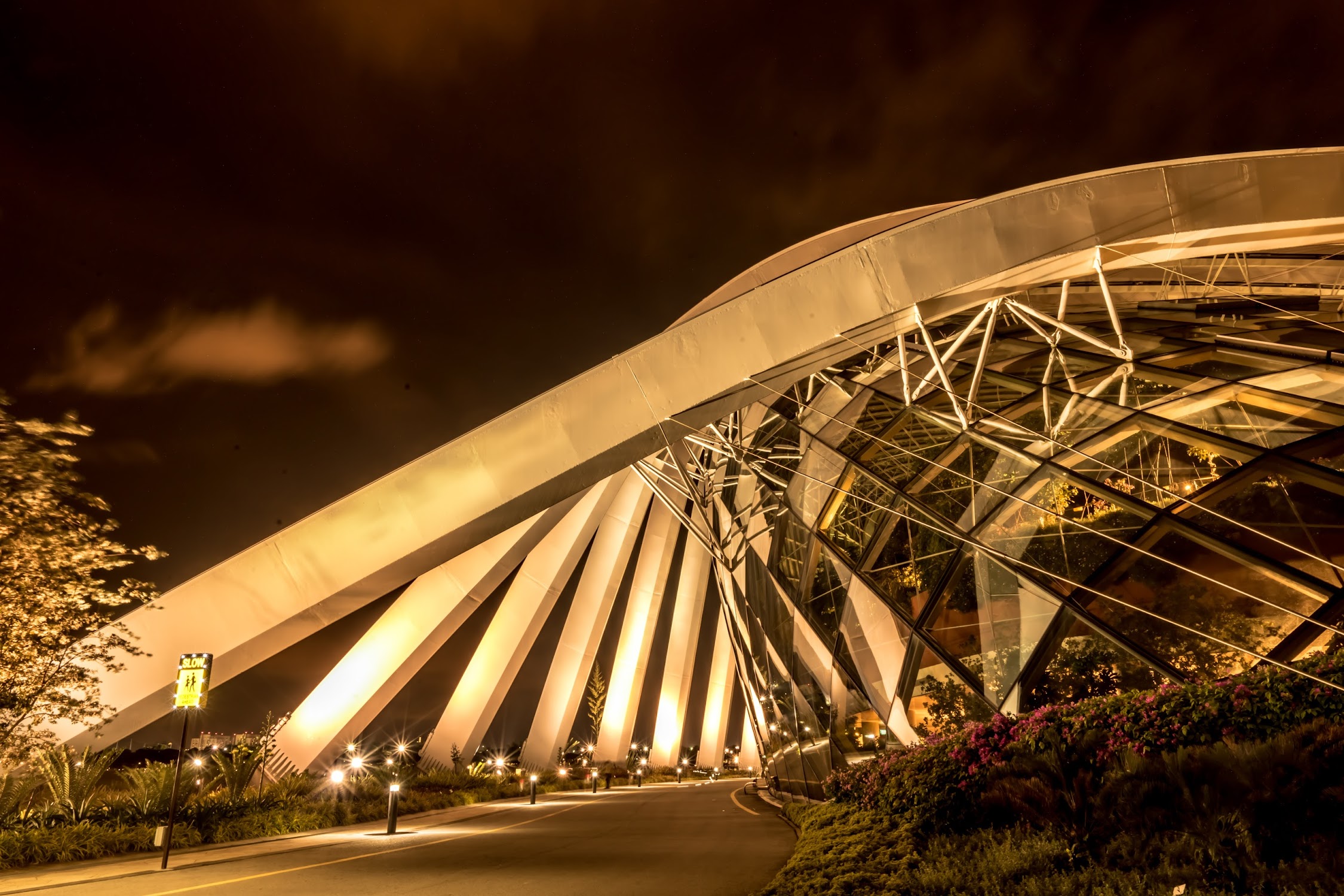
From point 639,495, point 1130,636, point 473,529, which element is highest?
point 639,495

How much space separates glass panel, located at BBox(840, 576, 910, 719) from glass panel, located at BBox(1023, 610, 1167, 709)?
209 cm

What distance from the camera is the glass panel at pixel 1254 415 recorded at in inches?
321

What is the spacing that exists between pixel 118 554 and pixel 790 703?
11.7 meters

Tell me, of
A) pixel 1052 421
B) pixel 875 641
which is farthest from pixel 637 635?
pixel 1052 421

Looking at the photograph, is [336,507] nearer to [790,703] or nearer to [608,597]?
[790,703]

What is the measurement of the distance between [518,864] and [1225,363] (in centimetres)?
1061

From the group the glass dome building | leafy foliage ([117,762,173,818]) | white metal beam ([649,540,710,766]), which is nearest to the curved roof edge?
the glass dome building

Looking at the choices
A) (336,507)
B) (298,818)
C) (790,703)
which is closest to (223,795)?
(298,818)

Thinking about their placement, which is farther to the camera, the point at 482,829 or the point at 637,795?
the point at 637,795

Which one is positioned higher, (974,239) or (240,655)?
(974,239)

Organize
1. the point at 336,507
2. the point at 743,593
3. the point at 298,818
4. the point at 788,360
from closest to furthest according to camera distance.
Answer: the point at 788,360
the point at 336,507
the point at 298,818
the point at 743,593

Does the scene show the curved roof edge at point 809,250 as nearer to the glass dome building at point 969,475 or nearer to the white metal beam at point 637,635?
the glass dome building at point 969,475

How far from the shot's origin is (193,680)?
10.1 meters

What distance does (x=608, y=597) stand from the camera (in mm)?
28109
